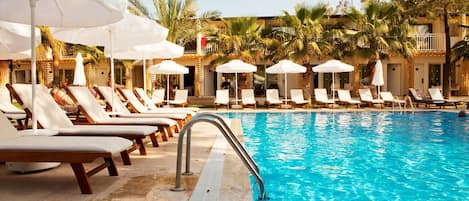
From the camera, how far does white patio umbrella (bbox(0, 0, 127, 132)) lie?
5258 millimetres

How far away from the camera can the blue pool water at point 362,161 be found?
18.4 feet

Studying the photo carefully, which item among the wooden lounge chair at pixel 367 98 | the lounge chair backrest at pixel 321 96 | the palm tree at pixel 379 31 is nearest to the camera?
the wooden lounge chair at pixel 367 98

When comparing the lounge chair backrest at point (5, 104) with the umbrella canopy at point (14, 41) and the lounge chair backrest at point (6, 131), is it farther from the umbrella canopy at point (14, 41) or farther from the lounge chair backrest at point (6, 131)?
the lounge chair backrest at point (6, 131)

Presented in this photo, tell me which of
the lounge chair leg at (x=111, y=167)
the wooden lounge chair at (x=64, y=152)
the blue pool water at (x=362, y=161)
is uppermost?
the wooden lounge chair at (x=64, y=152)

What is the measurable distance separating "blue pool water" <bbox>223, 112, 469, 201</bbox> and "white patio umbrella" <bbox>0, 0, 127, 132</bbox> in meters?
2.94

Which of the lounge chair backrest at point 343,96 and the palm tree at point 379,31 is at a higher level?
the palm tree at point 379,31

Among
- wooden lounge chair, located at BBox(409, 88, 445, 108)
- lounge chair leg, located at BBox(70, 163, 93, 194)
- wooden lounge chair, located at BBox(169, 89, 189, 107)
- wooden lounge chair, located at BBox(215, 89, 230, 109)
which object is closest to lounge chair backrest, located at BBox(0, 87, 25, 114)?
lounge chair leg, located at BBox(70, 163, 93, 194)

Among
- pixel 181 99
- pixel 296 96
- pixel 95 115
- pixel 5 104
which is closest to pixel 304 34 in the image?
pixel 296 96

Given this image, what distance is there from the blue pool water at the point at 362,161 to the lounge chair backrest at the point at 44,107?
9.92 ft

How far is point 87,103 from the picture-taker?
Result: 7531 mm

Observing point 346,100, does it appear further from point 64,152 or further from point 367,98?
point 64,152

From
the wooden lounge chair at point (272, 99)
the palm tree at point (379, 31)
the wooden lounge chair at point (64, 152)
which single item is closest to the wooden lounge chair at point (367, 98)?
the palm tree at point (379, 31)

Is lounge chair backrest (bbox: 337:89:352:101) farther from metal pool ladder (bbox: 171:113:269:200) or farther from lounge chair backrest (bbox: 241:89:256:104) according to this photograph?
metal pool ladder (bbox: 171:113:269:200)

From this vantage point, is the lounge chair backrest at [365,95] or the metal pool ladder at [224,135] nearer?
the metal pool ladder at [224,135]
